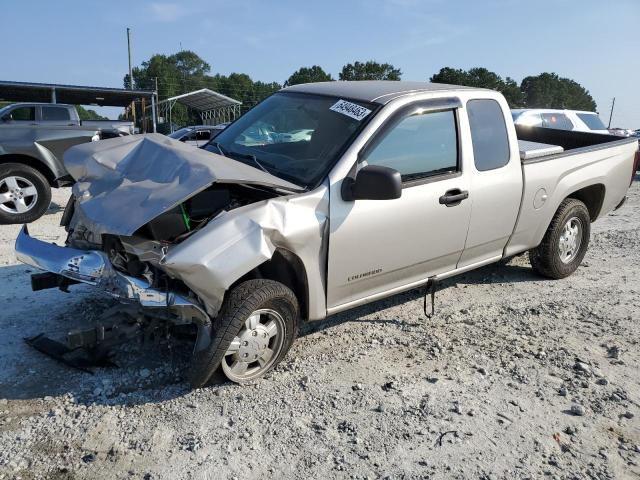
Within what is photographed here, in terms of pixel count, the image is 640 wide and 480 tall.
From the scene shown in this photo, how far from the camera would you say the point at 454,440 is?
123 inches

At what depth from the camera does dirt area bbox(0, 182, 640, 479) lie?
2.90 metres

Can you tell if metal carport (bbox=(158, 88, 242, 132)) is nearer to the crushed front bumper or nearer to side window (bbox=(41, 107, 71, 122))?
side window (bbox=(41, 107, 71, 122))

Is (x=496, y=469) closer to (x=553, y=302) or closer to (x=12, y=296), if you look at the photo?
(x=553, y=302)

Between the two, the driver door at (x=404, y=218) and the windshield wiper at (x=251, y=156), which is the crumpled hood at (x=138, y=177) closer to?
the windshield wiper at (x=251, y=156)

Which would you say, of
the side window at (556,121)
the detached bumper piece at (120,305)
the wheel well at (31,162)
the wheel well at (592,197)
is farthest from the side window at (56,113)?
the side window at (556,121)

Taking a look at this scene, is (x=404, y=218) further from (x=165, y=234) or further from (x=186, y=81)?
(x=186, y=81)

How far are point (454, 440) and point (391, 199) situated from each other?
151 centimetres

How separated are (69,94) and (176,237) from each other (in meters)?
22.8

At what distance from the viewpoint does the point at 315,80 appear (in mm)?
75750

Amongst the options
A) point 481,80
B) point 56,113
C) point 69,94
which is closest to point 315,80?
point 481,80

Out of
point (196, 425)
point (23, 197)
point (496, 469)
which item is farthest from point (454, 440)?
point (23, 197)

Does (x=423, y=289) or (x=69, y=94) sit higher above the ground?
(x=69, y=94)

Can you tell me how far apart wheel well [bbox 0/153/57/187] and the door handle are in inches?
238

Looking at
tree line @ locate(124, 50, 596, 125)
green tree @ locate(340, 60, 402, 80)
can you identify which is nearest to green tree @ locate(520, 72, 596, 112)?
tree line @ locate(124, 50, 596, 125)
